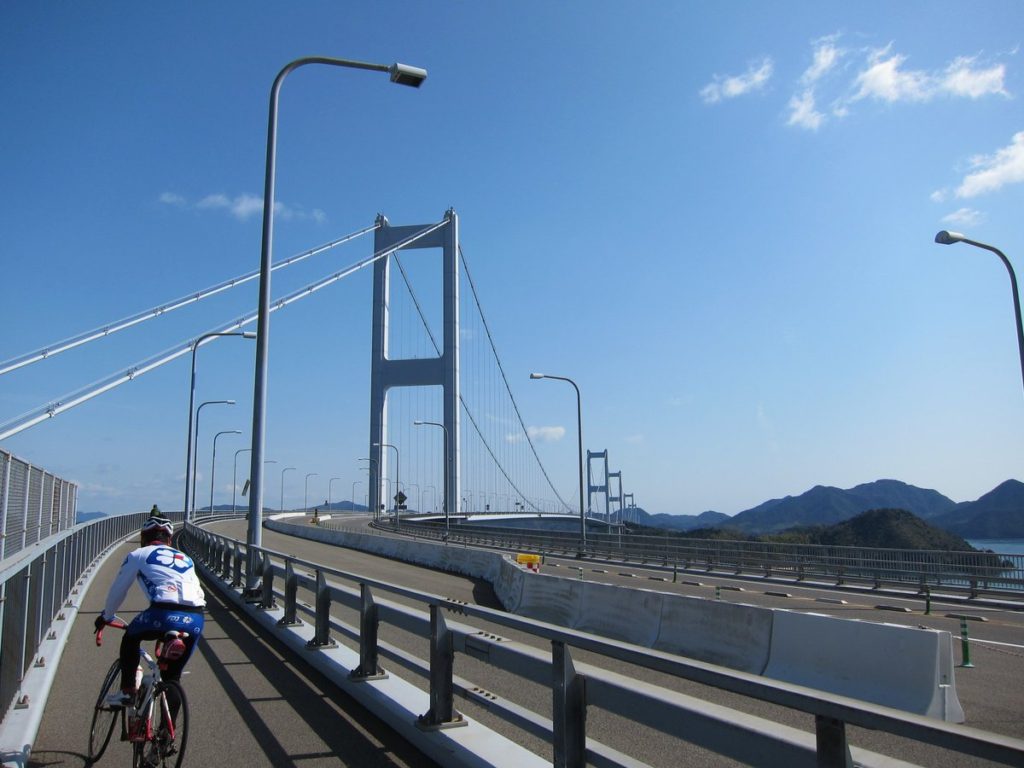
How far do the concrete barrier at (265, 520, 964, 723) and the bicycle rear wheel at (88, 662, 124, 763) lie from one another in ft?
20.4

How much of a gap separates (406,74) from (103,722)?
1038 cm

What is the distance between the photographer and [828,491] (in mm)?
127812

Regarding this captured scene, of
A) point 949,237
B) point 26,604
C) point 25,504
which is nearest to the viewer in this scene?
point 26,604

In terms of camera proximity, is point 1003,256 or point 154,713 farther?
point 1003,256

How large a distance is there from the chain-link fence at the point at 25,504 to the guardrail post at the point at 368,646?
311cm

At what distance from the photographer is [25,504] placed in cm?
952

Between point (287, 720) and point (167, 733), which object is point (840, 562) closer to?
point (287, 720)

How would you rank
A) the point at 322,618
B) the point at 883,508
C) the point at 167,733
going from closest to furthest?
the point at 167,733
the point at 322,618
the point at 883,508

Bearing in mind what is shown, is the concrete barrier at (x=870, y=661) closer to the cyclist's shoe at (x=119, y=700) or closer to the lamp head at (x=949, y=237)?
the cyclist's shoe at (x=119, y=700)

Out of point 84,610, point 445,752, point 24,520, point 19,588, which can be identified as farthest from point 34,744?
point 84,610

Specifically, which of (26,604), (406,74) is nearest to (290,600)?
(26,604)

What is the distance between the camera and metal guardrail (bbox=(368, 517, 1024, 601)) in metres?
21.3

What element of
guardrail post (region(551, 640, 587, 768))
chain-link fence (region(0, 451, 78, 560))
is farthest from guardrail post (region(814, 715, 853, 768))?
chain-link fence (region(0, 451, 78, 560))

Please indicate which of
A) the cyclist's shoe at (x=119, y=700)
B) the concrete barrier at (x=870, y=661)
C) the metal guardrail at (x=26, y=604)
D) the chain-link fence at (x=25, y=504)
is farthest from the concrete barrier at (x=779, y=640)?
the chain-link fence at (x=25, y=504)
